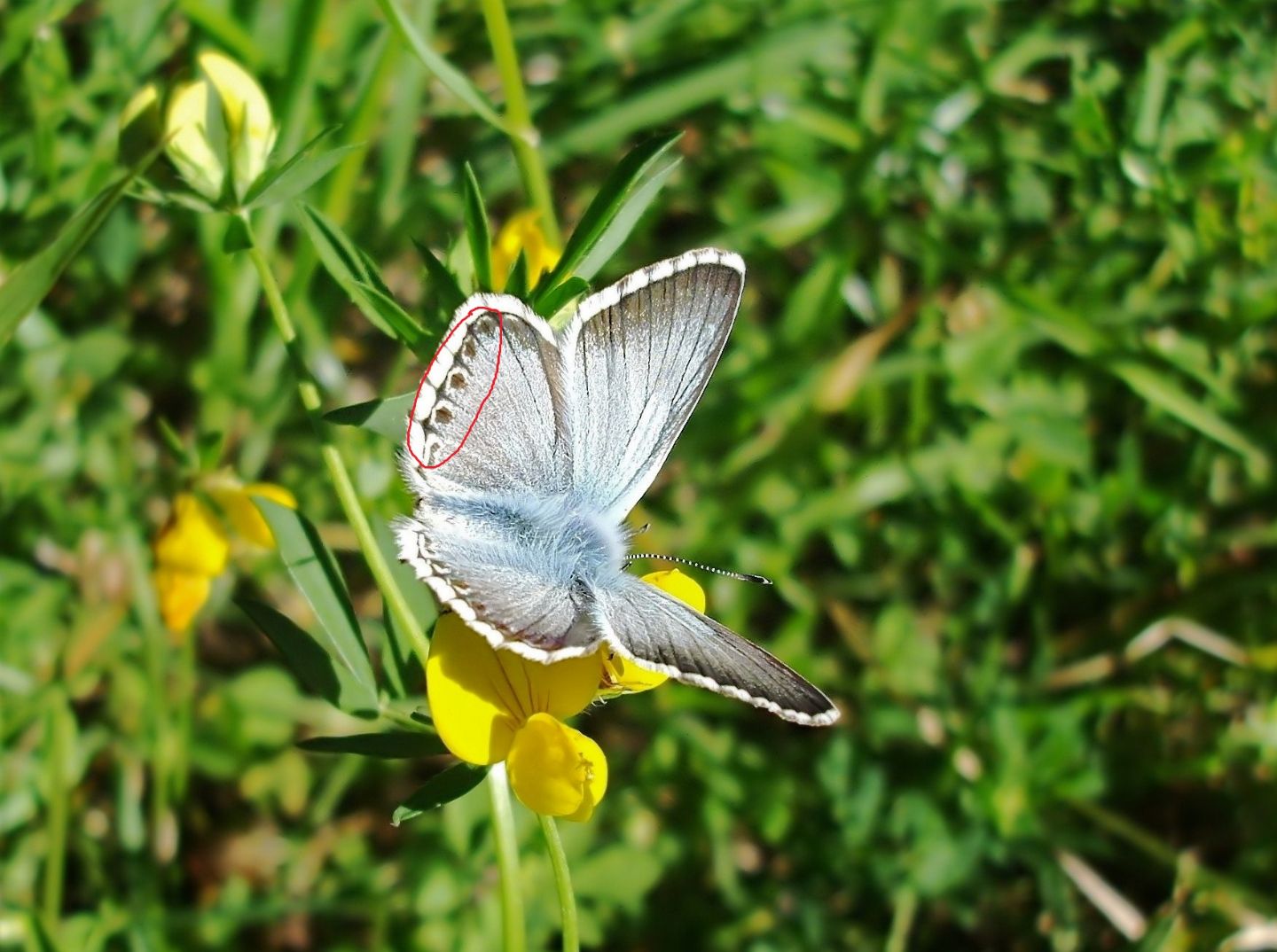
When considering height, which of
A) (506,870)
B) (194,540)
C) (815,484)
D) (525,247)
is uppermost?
(525,247)

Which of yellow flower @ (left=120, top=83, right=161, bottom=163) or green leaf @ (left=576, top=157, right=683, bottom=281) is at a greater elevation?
yellow flower @ (left=120, top=83, right=161, bottom=163)

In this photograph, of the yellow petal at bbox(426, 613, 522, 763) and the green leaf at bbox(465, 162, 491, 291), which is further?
the green leaf at bbox(465, 162, 491, 291)

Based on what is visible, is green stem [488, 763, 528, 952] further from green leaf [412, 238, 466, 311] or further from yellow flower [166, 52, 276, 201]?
yellow flower [166, 52, 276, 201]

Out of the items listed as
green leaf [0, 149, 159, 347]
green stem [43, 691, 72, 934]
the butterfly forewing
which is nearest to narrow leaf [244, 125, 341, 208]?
green leaf [0, 149, 159, 347]

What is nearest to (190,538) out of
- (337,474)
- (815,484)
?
(337,474)

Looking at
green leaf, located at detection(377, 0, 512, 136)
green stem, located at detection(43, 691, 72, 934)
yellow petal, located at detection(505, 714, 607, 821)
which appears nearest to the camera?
yellow petal, located at detection(505, 714, 607, 821)

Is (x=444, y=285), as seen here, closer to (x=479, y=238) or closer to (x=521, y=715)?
(x=479, y=238)
